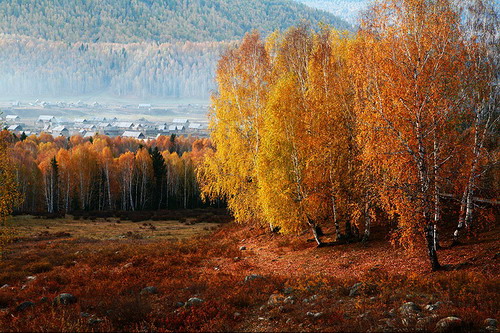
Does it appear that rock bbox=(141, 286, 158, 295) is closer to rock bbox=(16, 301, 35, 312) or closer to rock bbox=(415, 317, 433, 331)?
rock bbox=(16, 301, 35, 312)

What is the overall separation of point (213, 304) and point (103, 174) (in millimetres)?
67040

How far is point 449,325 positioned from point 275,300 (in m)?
4.61

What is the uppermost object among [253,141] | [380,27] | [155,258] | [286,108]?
[380,27]

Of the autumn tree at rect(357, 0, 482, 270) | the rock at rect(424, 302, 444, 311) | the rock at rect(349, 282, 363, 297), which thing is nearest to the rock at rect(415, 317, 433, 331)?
the rock at rect(424, 302, 444, 311)

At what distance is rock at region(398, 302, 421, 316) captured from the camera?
840cm

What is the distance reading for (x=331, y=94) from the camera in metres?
19.5

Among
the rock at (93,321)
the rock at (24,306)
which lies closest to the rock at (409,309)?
the rock at (93,321)

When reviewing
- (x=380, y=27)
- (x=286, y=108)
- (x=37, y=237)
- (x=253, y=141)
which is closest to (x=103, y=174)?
(x=37, y=237)

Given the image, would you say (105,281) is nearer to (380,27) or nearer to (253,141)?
(253,141)

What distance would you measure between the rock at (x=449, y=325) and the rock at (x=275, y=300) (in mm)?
4266

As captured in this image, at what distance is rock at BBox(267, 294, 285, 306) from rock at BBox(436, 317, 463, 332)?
14.0 feet

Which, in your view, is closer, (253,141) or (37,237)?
(253,141)

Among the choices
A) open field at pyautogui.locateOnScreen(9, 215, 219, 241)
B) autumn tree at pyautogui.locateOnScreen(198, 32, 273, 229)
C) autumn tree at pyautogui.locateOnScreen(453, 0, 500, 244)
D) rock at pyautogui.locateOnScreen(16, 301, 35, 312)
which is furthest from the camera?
open field at pyautogui.locateOnScreen(9, 215, 219, 241)

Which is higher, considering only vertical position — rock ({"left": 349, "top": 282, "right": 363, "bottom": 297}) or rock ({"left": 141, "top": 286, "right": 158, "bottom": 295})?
rock ({"left": 349, "top": 282, "right": 363, "bottom": 297})
